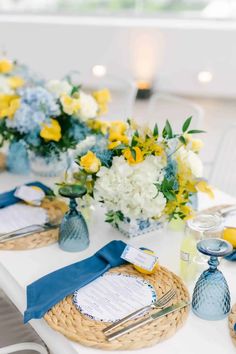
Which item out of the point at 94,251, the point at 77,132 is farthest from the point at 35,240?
the point at 77,132

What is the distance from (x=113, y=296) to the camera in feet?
4.34

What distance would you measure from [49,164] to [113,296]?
2.67 ft

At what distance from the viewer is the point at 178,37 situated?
5328 mm

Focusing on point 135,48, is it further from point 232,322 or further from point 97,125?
point 232,322

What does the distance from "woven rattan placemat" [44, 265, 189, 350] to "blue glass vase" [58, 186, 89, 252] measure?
0.24 meters

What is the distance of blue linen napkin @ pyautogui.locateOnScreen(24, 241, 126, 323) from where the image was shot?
4.22ft

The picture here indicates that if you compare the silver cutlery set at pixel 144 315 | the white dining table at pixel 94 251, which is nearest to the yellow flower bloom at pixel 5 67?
the white dining table at pixel 94 251

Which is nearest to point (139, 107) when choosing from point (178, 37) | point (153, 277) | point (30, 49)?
point (178, 37)

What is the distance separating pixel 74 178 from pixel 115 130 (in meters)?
0.22

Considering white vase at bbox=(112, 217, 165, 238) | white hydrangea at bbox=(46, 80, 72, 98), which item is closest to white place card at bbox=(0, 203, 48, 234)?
white vase at bbox=(112, 217, 165, 238)

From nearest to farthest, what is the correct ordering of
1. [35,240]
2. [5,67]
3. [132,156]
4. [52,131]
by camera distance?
[132,156] < [35,240] < [52,131] < [5,67]

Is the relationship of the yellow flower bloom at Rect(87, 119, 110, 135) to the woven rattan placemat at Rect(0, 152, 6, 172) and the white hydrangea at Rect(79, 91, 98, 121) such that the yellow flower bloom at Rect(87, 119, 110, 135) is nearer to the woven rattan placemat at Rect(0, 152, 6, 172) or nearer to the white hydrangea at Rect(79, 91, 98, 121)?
the white hydrangea at Rect(79, 91, 98, 121)

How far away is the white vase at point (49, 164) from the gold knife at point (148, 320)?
880 mm

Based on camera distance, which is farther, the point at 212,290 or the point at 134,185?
the point at 134,185
